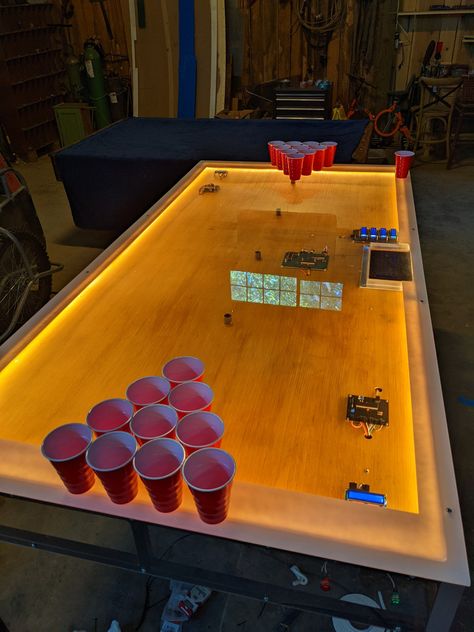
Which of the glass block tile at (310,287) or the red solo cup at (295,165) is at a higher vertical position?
Result: the red solo cup at (295,165)

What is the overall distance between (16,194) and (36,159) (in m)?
3.89

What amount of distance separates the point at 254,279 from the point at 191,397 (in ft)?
2.52

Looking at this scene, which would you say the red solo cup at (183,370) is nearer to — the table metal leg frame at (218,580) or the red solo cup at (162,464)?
the red solo cup at (162,464)

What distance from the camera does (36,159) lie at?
6074 millimetres

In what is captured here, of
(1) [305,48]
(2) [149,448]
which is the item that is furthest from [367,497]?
(1) [305,48]

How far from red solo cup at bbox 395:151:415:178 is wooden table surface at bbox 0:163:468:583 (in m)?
0.37

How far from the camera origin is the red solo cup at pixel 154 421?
961 mm

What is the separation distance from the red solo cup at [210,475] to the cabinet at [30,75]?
602 cm

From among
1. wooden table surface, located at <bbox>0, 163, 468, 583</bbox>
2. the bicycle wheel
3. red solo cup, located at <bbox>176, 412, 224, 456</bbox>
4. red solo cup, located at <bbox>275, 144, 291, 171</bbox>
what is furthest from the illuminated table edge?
red solo cup, located at <bbox>275, 144, 291, 171</bbox>

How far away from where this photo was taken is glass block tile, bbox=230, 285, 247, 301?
1.63 m

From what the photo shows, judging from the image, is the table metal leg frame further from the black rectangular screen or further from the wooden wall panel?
the wooden wall panel

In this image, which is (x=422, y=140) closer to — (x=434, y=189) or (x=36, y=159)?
(x=434, y=189)

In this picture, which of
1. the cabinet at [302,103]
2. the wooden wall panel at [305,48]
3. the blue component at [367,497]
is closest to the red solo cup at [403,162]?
the blue component at [367,497]

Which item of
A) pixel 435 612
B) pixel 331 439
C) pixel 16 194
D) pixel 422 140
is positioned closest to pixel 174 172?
pixel 16 194
